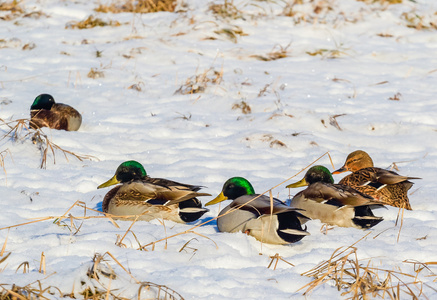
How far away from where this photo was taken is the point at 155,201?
4.67 metres

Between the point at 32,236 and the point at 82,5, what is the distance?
357 inches

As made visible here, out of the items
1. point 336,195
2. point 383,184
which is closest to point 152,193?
point 336,195

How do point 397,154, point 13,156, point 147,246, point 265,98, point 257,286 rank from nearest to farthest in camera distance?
1. point 257,286
2. point 147,246
3. point 13,156
4. point 397,154
5. point 265,98

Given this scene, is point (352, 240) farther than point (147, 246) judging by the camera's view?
Yes

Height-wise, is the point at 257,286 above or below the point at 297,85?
above

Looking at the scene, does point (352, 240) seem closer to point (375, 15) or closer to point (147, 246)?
point (147, 246)

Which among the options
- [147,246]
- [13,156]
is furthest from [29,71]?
[147,246]

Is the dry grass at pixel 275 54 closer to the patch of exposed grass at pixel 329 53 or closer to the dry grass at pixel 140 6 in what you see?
the patch of exposed grass at pixel 329 53

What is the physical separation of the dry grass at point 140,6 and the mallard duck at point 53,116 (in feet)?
16.9

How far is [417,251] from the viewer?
13.5ft

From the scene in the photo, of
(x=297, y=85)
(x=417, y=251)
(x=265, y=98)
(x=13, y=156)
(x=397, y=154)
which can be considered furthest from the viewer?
(x=297, y=85)

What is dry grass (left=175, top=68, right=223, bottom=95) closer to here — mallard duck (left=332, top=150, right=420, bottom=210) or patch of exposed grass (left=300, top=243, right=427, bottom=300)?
mallard duck (left=332, top=150, right=420, bottom=210)

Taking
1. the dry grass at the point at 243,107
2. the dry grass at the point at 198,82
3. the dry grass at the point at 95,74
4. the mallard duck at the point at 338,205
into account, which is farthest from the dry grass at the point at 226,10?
the mallard duck at the point at 338,205

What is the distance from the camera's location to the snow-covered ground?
141 inches
